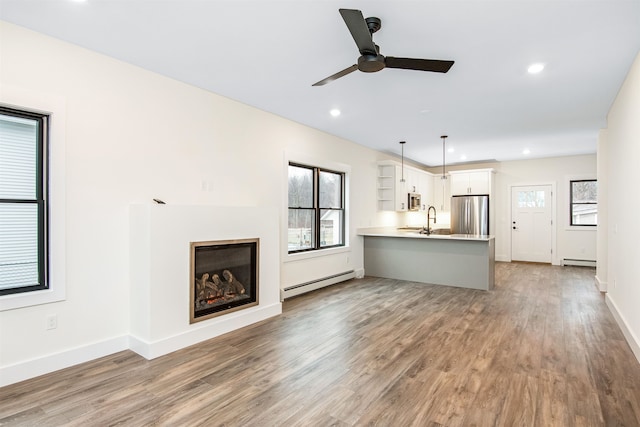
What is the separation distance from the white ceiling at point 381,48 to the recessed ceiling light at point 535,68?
5 centimetres

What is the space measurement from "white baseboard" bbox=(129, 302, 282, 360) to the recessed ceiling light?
3.67m

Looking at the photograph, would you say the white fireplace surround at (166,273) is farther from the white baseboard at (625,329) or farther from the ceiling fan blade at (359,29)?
the white baseboard at (625,329)

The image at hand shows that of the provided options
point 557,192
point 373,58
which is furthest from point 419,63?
point 557,192

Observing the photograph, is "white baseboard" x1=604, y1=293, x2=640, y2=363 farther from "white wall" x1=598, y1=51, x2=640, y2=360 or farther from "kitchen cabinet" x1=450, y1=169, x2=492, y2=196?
"kitchen cabinet" x1=450, y1=169, x2=492, y2=196

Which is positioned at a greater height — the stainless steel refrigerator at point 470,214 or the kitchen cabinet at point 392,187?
the kitchen cabinet at point 392,187

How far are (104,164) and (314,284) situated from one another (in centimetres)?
343

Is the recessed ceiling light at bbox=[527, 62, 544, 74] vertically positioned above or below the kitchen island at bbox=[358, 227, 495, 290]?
above

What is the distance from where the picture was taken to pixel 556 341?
339cm

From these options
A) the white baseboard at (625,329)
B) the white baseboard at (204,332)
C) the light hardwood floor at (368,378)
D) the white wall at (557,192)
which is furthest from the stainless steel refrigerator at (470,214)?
the white baseboard at (204,332)

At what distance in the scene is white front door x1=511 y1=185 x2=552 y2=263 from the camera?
832 cm

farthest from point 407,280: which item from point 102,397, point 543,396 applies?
point 102,397

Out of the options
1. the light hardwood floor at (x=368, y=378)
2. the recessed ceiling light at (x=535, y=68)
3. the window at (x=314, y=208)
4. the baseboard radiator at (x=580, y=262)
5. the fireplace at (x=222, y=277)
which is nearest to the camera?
the light hardwood floor at (x=368, y=378)

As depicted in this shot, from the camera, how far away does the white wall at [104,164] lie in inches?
103

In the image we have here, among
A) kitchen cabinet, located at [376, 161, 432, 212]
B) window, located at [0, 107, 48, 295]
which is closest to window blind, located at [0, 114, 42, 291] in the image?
window, located at [0, 107, 48, 295]
